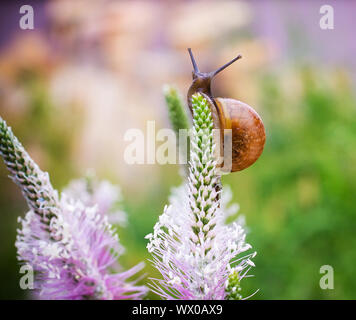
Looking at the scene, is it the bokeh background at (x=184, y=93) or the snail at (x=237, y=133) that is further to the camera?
the bokeh background at (x=184, y=93)

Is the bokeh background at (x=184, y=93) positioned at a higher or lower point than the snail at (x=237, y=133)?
higher

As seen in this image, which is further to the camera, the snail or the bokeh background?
the bokeh background

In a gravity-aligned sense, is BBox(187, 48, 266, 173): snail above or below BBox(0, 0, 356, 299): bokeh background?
below
